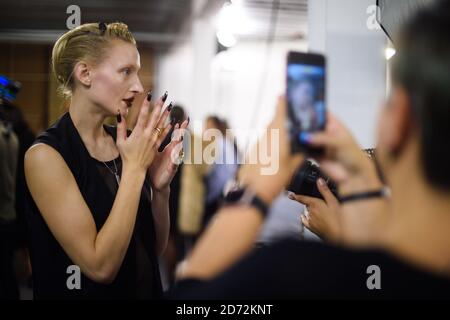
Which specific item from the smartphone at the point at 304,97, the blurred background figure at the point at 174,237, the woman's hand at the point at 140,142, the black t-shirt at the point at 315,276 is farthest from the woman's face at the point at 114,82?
the blurred background figure at the point at 174,237

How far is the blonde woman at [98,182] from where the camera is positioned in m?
0.94

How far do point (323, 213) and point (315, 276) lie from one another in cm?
50

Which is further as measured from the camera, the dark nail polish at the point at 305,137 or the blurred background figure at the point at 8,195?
the blurred background figure at the point at 8,195

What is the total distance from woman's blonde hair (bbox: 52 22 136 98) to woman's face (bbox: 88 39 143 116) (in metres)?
0.02

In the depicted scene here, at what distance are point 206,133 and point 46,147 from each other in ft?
8.08

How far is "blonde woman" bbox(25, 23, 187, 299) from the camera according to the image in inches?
36.9

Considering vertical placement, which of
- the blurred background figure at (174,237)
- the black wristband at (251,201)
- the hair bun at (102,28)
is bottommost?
the blurred background figure at (174,237)

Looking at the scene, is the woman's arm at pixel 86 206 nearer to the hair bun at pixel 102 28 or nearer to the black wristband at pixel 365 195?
the hair bun at pixel 102 28

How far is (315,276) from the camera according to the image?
0.46m

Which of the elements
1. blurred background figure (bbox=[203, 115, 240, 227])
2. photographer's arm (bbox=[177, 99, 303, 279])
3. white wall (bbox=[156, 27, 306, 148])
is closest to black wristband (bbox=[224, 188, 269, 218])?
photographer's arm (bbox=[177, 99, 303, 279])

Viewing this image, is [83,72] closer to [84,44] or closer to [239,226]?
[84,44]

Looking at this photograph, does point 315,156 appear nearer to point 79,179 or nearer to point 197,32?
point 79,179

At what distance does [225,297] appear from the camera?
47cm
